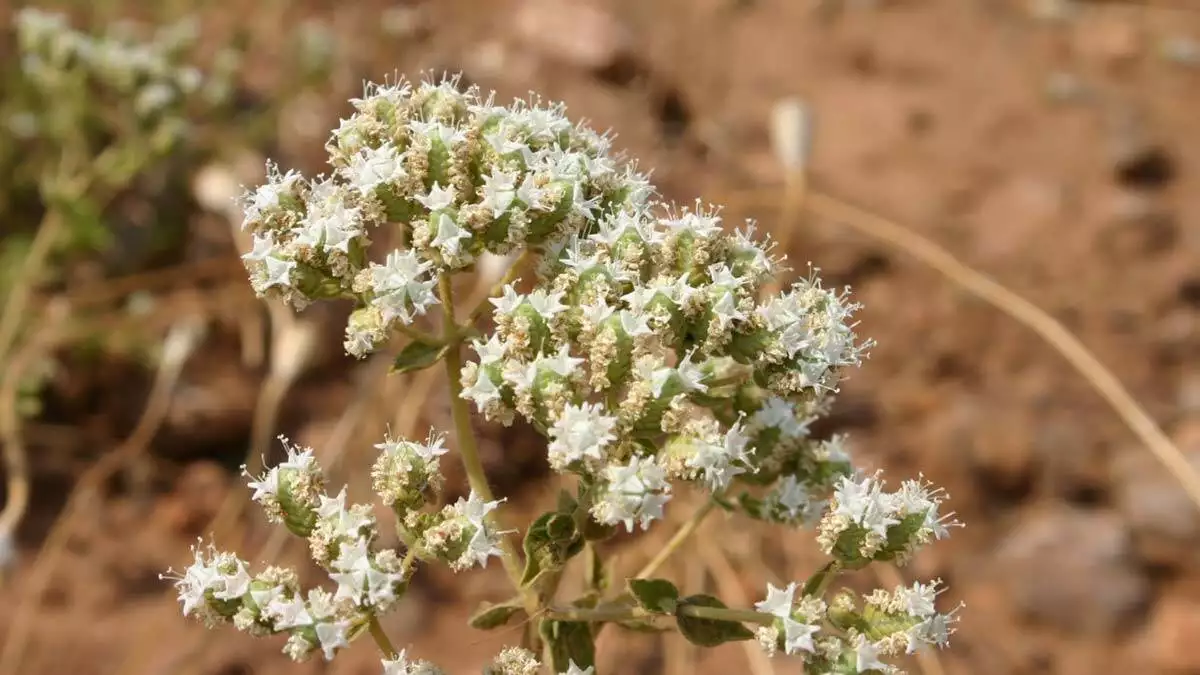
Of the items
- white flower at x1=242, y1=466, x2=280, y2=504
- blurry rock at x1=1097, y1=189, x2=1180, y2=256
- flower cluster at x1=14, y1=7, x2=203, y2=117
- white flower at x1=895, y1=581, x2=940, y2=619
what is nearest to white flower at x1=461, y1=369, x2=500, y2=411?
white flower at x1=242, y1=466, x2=280, y2=504

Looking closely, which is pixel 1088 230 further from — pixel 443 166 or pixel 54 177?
pixel 54 177

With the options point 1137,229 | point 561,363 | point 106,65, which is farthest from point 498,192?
point 1137,229

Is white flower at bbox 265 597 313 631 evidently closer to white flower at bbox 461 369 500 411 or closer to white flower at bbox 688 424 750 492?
white flower at bbox 461 369 500 411

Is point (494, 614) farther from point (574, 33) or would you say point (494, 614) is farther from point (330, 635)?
point (574, 33)

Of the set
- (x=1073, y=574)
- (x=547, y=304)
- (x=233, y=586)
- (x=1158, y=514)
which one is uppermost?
(x=1158, y=514)

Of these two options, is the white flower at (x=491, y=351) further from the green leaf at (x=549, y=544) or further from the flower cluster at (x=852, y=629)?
the flower cluster at (x=852, y=629)

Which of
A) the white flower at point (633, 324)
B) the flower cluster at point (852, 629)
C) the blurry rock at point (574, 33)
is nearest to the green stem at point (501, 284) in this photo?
the white flower at point (633, 324)

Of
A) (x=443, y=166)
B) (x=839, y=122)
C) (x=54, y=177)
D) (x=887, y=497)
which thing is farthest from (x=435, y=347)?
(x=839, y=122)
